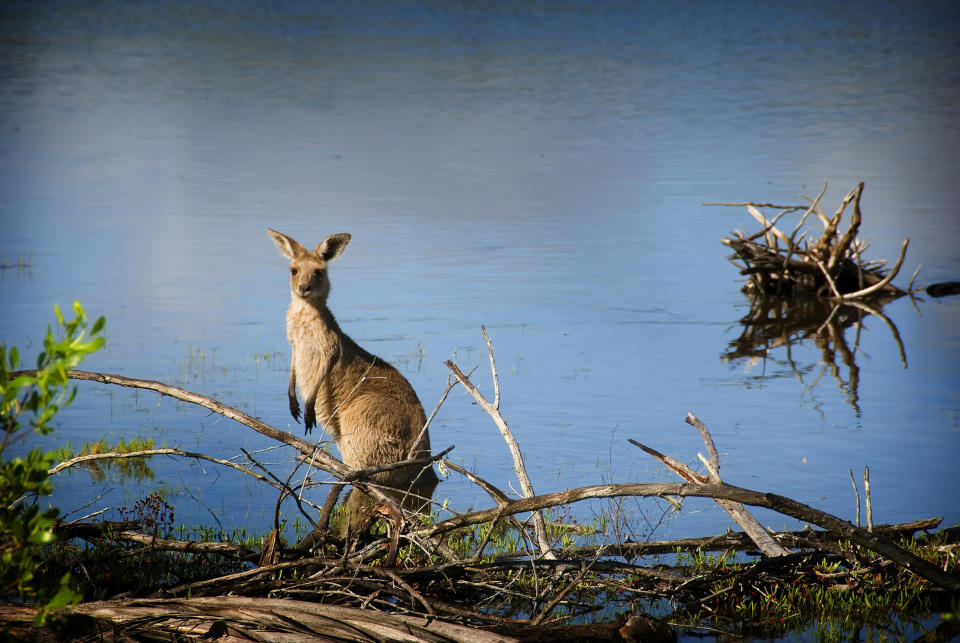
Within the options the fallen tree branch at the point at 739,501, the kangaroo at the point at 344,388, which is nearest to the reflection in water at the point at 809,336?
the kangaroo at the point at 344,388

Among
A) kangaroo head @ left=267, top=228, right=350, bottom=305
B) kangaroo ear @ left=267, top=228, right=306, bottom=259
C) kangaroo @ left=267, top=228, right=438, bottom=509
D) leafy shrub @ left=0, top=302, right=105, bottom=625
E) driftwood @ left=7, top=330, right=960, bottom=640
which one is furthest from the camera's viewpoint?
kangaroo ear @ left=267, top=228, right=306, bottom=259

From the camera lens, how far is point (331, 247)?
8914 millimetres

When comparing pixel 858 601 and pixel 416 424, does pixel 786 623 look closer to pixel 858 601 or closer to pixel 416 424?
pixel 858 601

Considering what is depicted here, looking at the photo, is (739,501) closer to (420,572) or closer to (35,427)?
(420,572)

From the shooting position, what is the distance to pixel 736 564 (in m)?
6.38

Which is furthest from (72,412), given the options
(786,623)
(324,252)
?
(786,623)

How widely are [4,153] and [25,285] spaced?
12.5 meters

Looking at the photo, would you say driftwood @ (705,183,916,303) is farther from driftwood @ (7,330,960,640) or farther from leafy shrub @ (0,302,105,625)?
leafy shrub @ (0,302,105,625)

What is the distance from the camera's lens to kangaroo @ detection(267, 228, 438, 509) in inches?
321

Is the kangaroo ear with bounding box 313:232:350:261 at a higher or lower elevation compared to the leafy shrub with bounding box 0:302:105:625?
higher

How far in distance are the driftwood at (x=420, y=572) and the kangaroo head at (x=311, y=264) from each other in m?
2.72

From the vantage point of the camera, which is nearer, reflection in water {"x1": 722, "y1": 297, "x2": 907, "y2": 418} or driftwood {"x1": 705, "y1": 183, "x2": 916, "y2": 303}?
reflection in water {"x1": 722, "y1": 297, "x2": 907, "y2": 418}

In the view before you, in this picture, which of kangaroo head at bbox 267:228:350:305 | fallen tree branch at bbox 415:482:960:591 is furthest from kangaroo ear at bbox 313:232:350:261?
fallen tree branch at bbox 415:482:960:591

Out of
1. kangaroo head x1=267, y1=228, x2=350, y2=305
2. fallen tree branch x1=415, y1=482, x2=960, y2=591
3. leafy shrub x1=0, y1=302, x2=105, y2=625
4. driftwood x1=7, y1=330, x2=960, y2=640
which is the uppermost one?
kangaroo head x1=267, y1=228, x2=350, y2=305
